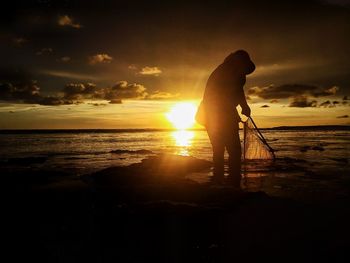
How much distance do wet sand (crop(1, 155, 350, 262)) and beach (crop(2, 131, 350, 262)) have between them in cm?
1

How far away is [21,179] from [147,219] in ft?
20.8

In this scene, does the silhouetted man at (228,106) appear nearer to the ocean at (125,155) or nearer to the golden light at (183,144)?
the ocean at (125,155)

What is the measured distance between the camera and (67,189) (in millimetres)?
7785

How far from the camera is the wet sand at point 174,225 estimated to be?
3.75m

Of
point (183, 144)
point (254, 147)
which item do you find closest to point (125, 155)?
point (254, 147)

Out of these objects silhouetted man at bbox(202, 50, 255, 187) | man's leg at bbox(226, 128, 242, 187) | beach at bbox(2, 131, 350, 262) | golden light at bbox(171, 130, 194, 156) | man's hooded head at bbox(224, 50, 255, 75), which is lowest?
golden light at bbox(171, 130, 194, 156)

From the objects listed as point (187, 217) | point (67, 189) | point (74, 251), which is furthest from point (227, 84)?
point (74, 251)

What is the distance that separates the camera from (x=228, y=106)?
24.8ft

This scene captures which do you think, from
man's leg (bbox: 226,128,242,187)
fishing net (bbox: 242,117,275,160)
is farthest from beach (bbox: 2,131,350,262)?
fishing net (bbox: 242,117,275,160)

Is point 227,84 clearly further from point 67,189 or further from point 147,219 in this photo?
point 67,189

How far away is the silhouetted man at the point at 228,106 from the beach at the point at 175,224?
1233mm

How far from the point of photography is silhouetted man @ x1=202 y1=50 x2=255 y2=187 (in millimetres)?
7461

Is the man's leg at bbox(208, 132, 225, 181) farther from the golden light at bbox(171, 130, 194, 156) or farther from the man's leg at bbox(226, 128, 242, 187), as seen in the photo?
the golden light at bbox(171, 130, 194, 156)

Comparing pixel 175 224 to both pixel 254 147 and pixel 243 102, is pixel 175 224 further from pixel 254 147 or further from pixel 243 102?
pixel 254 147
